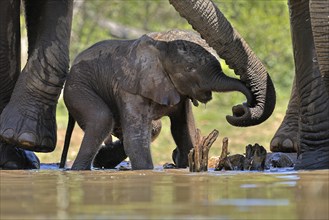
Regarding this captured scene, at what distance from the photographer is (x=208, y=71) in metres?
6.70

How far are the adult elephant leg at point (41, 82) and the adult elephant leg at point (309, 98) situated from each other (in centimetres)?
160

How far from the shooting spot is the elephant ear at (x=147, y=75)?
6711 millimetres

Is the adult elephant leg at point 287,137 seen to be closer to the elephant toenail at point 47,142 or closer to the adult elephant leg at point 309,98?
the adult elephant leg at point 309,98

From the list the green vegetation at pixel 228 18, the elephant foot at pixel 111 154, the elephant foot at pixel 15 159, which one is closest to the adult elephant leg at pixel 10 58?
the elephant foot at pixel 15 159

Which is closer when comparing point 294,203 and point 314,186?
point 294,203

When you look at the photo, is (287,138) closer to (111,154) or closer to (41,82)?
(111,154)

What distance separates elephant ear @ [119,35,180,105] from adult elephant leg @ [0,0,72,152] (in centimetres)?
76

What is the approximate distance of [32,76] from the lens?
7352mm

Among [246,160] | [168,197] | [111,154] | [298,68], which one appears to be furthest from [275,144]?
[168,197]

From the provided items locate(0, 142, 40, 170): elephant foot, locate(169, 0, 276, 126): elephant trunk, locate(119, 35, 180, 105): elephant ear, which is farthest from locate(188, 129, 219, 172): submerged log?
locate(0, 142, 40, 170): elephant foot

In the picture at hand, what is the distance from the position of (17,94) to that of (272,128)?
18.6 ft

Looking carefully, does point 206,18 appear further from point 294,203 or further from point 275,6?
point 275,6

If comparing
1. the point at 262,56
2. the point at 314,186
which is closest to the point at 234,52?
the point at 314,186

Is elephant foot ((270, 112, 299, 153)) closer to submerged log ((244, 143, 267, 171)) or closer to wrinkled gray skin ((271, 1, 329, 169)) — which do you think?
wrinkled gray skin ((271, 1, 329, 169))
